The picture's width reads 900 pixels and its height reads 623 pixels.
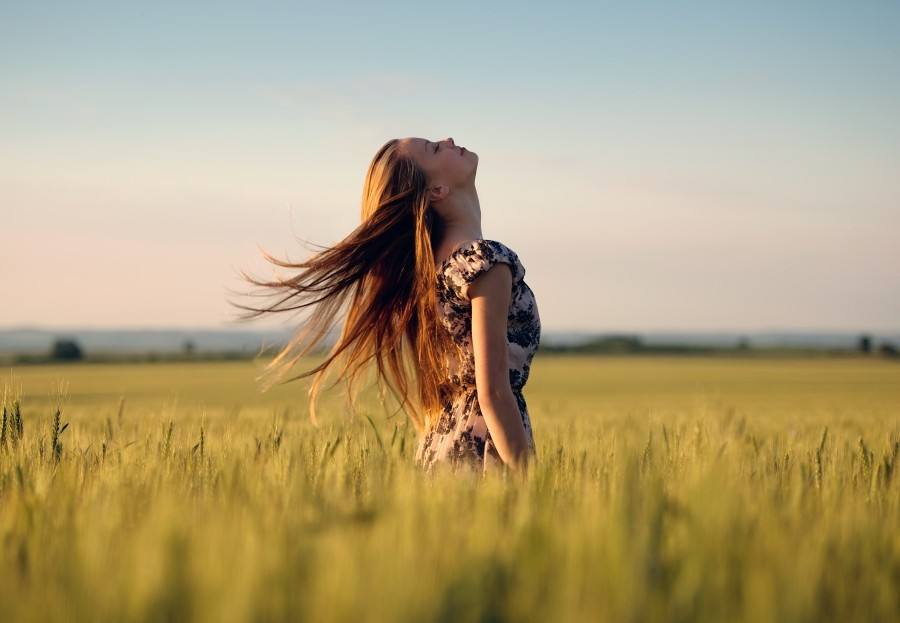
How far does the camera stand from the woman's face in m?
3.78

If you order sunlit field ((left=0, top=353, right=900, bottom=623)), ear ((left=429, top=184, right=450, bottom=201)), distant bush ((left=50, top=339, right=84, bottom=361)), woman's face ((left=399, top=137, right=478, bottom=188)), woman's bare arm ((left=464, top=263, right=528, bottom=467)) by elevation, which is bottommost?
sunlit field ((left=0, top=353, right=900, bottom=623))

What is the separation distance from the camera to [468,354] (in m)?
3.73

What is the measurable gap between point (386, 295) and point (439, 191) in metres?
0.53

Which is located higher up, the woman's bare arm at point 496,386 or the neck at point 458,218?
the neck at point 458,218

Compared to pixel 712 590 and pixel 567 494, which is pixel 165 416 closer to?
pixel 567 494

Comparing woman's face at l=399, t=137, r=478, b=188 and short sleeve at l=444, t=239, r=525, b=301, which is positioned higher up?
woman's face at l=399, t=137, r=478, b=188

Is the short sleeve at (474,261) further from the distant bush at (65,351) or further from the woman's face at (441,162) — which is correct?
the distant bush at (65,351)

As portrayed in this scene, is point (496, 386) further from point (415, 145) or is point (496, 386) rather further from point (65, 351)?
point (65, 351)

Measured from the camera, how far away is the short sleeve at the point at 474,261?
3.44 m

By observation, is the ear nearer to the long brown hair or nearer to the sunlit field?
the long brown hair

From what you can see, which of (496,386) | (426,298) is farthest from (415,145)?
(496,386)

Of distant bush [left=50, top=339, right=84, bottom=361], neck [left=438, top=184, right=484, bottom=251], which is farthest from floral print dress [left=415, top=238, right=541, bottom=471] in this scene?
distant bush [left=50, top=339, right=84, bottom=361]

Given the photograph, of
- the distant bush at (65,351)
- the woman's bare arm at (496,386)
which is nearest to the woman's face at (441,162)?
the woman's bare arm at (496,386)

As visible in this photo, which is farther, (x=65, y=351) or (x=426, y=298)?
(x=65, y=351)
